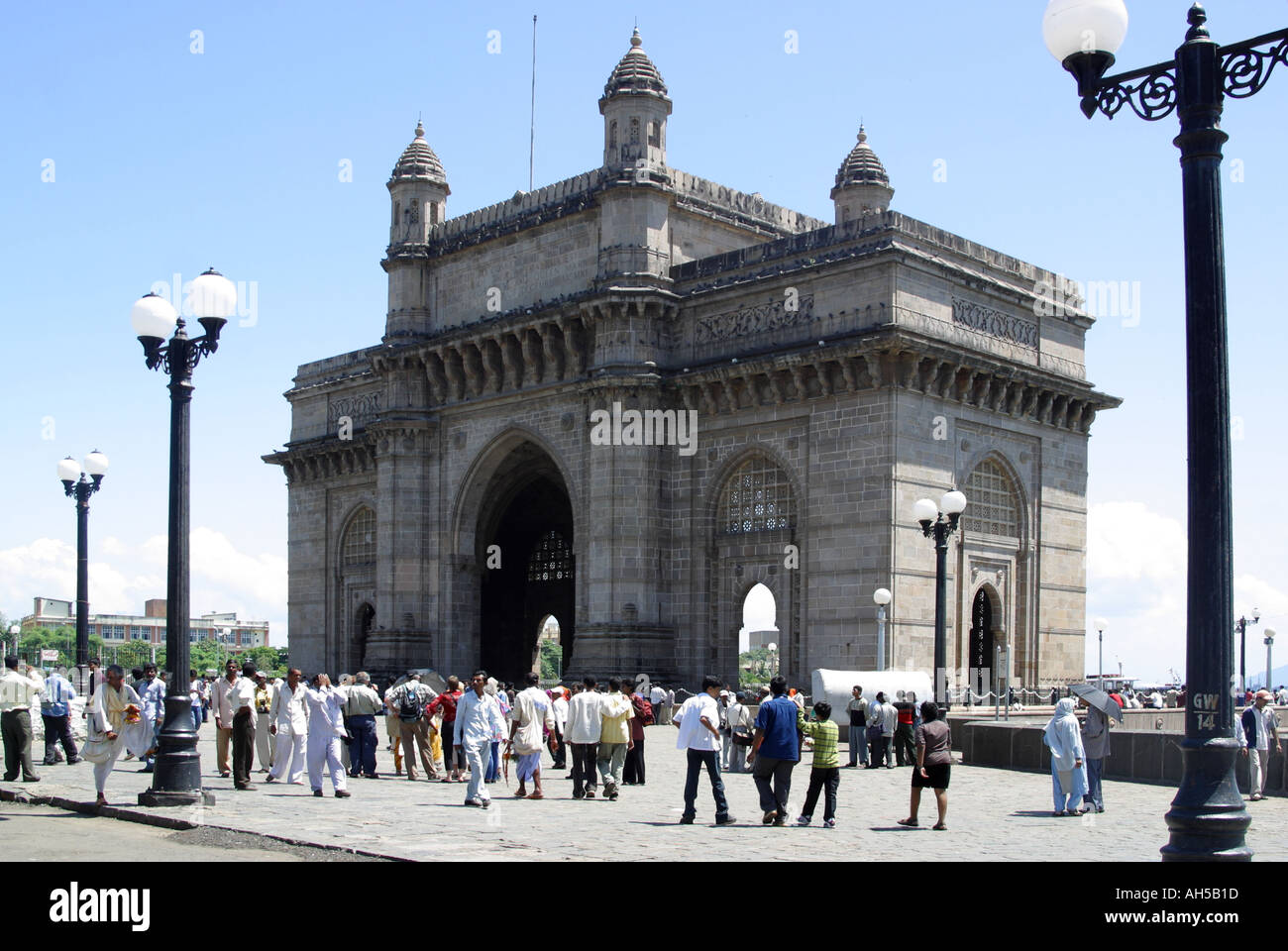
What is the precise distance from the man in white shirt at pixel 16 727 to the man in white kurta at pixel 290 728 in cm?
311

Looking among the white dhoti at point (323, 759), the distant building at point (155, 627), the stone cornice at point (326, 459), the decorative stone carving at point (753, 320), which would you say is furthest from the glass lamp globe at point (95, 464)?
the distant building at point (155, 627)

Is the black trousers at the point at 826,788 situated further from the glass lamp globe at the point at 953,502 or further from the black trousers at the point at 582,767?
the glass lamp globe at the point at 953,502

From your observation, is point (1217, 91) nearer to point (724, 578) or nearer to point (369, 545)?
point (724, 578)

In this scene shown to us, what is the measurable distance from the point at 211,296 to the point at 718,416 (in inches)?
804

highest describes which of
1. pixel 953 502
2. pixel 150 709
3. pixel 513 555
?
pixel 953 502

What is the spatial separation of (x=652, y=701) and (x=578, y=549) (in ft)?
16.2

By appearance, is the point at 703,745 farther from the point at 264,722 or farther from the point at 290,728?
the point at 264,722

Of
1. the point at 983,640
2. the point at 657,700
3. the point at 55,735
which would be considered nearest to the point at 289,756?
the point at 55,735

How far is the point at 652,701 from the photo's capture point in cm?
3359

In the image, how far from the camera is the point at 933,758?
1459 centimetres

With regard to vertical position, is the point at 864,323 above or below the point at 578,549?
above

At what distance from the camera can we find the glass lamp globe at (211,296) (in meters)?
16.0
